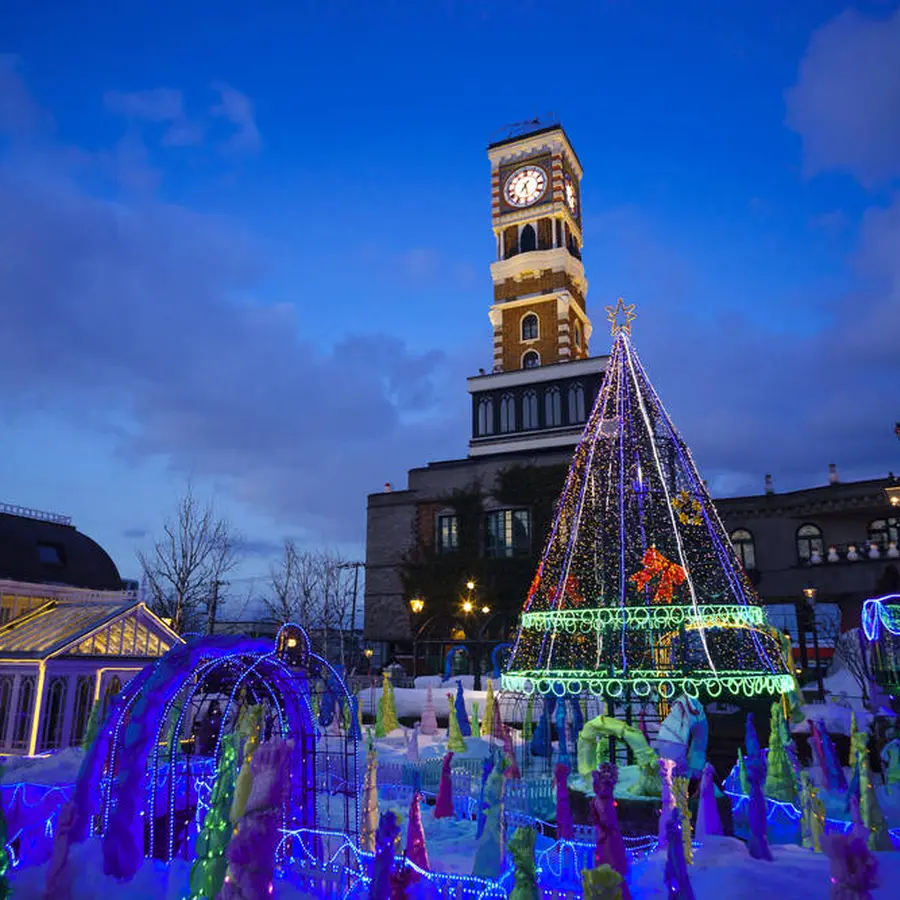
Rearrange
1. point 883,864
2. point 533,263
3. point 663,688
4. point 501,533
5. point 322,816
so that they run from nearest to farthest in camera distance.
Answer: point 883,864 < point 322,816 < point 663,688 < point 501,533 < point 533,263

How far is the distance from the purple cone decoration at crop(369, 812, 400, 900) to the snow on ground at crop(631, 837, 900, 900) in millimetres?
2863

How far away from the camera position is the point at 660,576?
47.4 feet

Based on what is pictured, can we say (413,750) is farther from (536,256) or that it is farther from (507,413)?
(536,256)

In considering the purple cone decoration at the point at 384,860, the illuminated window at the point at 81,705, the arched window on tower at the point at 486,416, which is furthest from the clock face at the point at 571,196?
the purple cone decoration at the point at 384,860

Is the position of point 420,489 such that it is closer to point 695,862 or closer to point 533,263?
point 533,263

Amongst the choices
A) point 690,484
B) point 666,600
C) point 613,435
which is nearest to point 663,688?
point 666,600

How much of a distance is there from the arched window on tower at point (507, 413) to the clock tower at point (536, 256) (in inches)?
94.2

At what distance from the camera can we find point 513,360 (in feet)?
154

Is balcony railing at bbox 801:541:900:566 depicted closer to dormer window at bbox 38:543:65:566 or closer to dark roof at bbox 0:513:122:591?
dark roof at bbox 0:513:122:591

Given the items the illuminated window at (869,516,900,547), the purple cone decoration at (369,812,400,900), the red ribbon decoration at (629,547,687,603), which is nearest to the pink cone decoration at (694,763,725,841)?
the red ribbon decoration at (629,547,687,603)

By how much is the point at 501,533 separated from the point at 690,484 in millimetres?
25348

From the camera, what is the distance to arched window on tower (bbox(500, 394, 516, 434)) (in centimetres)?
4344

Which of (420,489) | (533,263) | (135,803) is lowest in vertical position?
(135,803)

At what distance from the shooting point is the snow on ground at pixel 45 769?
39.3ft
